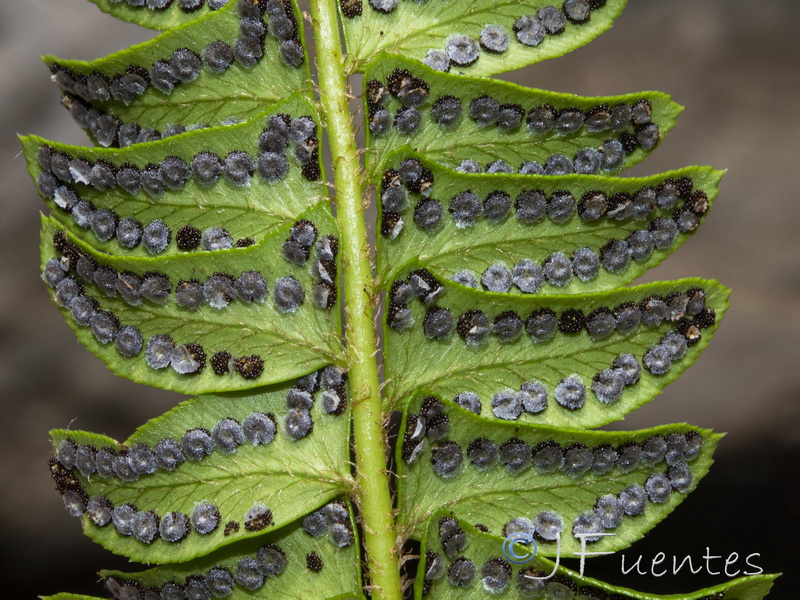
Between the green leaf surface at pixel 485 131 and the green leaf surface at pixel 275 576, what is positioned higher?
the green leaf surface at pixel 485 131

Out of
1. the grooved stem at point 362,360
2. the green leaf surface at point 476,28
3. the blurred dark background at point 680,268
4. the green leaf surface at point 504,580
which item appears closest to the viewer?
the green leaf surface at point 504,580

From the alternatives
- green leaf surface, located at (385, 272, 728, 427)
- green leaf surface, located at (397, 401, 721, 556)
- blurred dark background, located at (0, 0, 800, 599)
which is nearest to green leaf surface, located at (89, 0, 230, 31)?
green leaf surface, located at (385, 272, 728, 427)

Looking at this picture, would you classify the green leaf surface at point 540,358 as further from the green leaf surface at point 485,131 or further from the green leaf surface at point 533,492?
the green leaf surface at point 485,131

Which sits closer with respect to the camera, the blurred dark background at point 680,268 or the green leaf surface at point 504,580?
the green leaf surface at point 504,580

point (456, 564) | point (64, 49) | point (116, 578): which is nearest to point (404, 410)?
point (456, 564)

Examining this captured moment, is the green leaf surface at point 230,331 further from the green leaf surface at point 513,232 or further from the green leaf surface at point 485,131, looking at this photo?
the green leaf surface at point 485,131

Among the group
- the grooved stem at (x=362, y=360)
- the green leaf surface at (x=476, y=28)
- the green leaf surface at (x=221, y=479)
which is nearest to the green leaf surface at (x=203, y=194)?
the grooved stem at (x=362, y=360)

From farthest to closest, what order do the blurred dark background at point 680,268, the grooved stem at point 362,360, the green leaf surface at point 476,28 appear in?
the blurred dark background at point 680,268, the green leaf surface at point 476,28, the grooved stem at point 362,360

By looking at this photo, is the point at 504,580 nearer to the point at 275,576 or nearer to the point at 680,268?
the point at 275,576

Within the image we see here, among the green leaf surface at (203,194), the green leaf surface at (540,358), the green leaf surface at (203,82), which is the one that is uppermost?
the green leaf surface at (203,82)
